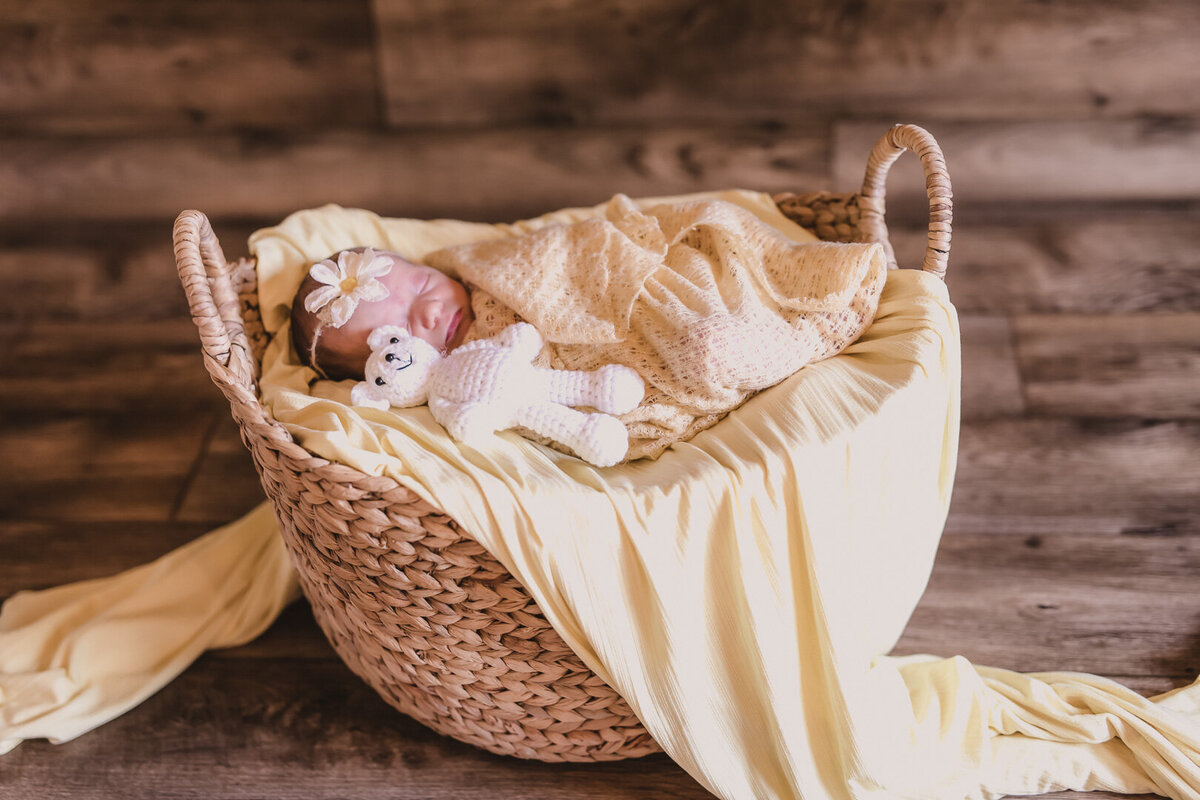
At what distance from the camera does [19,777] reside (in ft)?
3.83

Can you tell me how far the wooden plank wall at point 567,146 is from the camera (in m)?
1.71

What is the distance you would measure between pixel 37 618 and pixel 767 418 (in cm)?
101

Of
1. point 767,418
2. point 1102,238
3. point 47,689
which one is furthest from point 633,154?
point 47,689

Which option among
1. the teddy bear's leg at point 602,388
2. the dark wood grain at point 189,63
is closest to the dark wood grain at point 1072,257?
the teddy bear's leg at point 602,388

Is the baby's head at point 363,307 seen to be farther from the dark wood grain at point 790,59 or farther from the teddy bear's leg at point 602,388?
the dark wood grain at point 790,59

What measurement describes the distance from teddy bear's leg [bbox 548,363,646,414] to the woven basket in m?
0.24

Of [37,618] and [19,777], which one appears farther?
[37,618]

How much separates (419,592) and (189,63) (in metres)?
1.58

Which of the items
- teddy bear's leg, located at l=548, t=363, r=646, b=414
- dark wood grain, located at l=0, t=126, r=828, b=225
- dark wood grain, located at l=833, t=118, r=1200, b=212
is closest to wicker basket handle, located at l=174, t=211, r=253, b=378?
teddy bear's leg, located at l=548, t=363, r=646, b=414

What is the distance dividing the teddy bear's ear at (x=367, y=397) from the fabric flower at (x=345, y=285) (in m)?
0.08

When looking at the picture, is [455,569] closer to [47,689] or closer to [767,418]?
[767,418]

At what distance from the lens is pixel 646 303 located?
1182 millimetres

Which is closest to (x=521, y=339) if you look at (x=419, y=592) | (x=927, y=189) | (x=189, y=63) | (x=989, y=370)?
(x=419, y=592)

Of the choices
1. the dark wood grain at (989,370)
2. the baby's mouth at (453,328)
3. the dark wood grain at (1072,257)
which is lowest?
the dark wood grain at (989,370)
